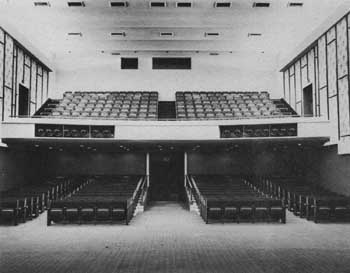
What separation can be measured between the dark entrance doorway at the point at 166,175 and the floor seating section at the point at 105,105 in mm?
2307

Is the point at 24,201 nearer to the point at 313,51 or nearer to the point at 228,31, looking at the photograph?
the point at 228,31

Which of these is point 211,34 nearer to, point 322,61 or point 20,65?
point 322,61

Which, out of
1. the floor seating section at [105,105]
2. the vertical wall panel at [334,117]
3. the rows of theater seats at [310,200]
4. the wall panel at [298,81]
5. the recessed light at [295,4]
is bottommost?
the rows of theater seats at [310,200]

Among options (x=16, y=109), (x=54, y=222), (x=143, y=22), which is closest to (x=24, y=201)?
(x=54, y=222)

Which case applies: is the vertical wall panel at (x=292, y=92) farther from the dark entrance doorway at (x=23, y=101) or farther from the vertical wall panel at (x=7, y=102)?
the vertical wall panel at (x=7, y=102)

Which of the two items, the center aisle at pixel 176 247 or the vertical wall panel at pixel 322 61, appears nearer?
the center aisle at pixel 176 247

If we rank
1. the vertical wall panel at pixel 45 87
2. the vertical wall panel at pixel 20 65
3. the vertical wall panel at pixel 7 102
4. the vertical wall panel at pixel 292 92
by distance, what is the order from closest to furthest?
the vertical wall panel at pixel 7 102, the vertical wall panel at pixel 20 65, the vertical wall panel at pixel 292 92, the vertical wall panel at pixel 45 87

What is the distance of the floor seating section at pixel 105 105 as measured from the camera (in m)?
14.2

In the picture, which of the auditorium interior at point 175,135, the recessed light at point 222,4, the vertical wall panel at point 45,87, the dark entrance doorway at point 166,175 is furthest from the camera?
the dark entrance doorway at point 166,175

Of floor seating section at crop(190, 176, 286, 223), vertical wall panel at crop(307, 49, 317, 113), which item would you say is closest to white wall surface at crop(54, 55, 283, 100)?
vertical wall panel at crop(307, 49, 317, 113)

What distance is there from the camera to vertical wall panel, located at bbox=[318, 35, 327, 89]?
39.3ft

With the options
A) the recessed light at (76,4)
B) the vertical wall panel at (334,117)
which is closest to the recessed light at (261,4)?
the vertical wall panel at (334,117)

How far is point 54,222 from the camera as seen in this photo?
9.80 m

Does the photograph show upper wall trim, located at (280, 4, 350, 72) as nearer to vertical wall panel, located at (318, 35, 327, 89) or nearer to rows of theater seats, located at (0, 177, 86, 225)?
vertical wall panel, located at (318, 35, 327, 89)
